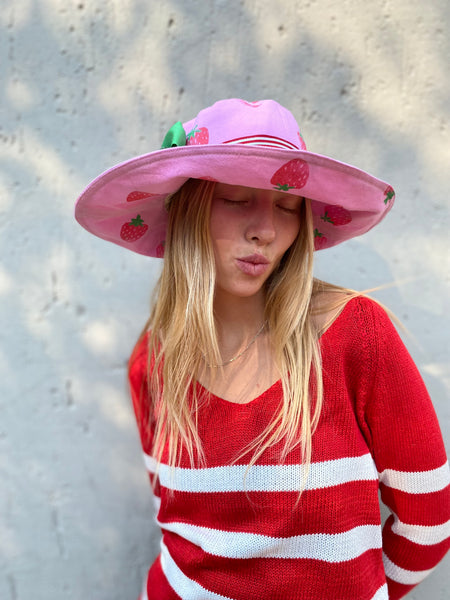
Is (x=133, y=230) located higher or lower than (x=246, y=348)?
higher

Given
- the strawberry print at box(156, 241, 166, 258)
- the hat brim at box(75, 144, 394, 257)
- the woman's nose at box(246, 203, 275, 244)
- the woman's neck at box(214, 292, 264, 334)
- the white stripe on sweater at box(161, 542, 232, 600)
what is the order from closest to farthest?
the hat brim at box(75, 144, 394, 257)
the woman's nose at box(246, 203, 275, 244)
the white stripe on sweater at box(161, 542, 232, 600)
the woman's neck at box(214, 292, 264, 334)
the strawberry print at box(156, 241, 166, 258)

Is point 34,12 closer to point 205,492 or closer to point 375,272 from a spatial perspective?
point 375,272

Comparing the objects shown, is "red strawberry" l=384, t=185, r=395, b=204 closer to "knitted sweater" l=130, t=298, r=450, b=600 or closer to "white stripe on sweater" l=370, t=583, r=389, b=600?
"knitted sweater" l=130, t=298, r=450, b=600

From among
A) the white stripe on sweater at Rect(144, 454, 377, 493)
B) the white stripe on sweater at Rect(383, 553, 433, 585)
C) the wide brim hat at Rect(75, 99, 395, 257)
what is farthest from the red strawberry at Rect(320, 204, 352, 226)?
the white stripe on sweater at Rect(383, 553, 433, 585)

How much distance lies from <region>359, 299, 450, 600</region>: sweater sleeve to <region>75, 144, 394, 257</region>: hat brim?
210 mm

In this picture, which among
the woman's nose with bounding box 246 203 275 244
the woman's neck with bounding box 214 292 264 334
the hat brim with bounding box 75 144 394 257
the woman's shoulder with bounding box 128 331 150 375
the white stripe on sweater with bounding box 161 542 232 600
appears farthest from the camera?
the woman's shoulder with bounding box 128 331 150 375

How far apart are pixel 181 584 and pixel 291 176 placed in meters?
0.91

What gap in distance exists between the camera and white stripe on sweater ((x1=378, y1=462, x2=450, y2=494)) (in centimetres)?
115

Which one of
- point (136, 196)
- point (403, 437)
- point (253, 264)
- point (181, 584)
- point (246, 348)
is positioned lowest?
point (181, 584)

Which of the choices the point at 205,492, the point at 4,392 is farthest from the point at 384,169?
the point at 4,392

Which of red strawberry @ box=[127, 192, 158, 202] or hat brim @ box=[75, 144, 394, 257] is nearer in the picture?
hat brim @ box=[75, 144, 394, 257]

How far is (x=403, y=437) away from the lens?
44.6 inches

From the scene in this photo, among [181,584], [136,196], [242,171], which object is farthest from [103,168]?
[181,584]

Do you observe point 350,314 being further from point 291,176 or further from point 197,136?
point 197,136
